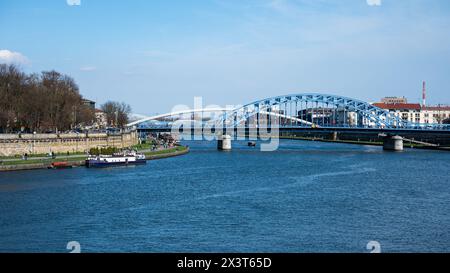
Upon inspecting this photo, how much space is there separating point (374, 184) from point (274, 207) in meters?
7.98

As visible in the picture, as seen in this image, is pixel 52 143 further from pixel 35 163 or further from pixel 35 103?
pixel 35 163

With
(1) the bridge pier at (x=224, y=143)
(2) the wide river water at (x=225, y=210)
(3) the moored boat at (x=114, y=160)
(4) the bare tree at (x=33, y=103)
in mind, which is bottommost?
(2) the wide river water at (x=225, y=210)

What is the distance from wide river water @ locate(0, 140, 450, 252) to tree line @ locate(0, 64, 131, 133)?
12.5 metres

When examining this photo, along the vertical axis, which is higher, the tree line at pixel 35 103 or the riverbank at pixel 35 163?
the tree line at pixel 35 103

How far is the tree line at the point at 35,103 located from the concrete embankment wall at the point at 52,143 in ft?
10.3

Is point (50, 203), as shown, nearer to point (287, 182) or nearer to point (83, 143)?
point (287, 182)

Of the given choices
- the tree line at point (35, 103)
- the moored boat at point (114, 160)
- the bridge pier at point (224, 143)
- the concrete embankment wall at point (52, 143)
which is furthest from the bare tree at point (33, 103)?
the bridge pier at point (224, 143)

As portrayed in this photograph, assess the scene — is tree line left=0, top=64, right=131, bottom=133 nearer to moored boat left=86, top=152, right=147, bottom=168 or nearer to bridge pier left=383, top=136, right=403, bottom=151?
moored boat left=86, top=152, right=147, bottom=168

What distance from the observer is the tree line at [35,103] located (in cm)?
4000

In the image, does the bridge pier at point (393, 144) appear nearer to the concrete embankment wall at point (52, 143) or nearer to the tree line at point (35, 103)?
the concrete embankment wall at point (52, 143)

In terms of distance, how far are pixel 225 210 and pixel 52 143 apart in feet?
74.8

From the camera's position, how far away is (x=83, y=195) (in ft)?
67.3

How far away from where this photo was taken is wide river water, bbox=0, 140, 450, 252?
13.1 meters
